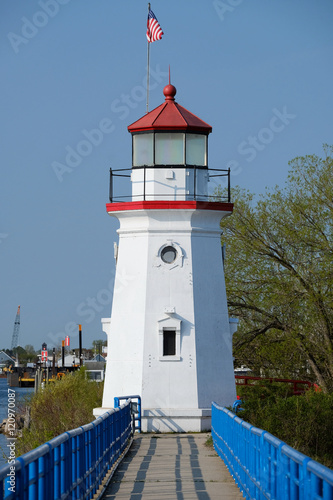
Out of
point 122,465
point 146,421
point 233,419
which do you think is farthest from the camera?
point 146,421

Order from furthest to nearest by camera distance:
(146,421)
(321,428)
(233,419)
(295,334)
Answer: (295,334) < (146,421) < (321,428) < (233,419)

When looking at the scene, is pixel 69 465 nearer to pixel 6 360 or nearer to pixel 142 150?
pixel 142 150

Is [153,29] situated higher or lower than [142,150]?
higher

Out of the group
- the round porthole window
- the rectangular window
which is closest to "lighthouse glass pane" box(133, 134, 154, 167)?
the round porthole window

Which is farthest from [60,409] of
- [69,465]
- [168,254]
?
[69,465]

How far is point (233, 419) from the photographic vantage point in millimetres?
12672

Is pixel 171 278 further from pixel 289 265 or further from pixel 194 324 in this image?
pixel 289 265

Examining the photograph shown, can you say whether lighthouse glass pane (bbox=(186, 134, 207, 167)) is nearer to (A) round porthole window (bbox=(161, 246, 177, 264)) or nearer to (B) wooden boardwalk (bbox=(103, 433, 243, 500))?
(A) round porthole window (bbox=(161, 246, 177, 264))

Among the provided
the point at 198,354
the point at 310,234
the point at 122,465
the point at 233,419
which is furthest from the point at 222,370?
the point at 310,234

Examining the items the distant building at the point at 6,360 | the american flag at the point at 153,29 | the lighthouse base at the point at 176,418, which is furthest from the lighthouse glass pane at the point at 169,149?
the distant building at the point at 6,360

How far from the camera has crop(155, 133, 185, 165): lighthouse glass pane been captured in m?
21.0

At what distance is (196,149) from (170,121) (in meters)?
0.98

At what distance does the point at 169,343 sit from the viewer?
66.9 ft

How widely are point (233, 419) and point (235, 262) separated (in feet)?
56.1
